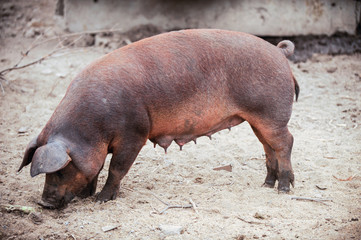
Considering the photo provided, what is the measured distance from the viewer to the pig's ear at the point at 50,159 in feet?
10.6

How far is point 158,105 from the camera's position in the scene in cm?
372

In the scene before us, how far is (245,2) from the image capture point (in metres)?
7.71

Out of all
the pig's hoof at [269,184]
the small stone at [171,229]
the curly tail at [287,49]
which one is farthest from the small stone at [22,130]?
the curly tail at [287,49]

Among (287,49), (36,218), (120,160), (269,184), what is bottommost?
(269,184)

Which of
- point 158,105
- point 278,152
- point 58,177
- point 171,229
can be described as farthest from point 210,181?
point 58,177

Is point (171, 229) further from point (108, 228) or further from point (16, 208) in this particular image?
point (16, 208)

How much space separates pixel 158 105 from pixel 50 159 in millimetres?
1019

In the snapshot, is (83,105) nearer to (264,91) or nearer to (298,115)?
(264,91)

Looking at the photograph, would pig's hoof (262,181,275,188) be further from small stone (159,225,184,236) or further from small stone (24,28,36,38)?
small stone (24,28,36,38)

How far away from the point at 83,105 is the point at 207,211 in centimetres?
137

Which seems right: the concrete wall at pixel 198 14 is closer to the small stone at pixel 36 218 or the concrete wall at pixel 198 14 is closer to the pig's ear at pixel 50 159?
the pig's ear at pixel 50 159

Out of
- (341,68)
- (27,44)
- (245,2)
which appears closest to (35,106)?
(27,44)

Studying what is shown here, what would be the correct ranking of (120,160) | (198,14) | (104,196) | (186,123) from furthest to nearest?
(198,14) → (186,123) → (104,196) → (120,160)

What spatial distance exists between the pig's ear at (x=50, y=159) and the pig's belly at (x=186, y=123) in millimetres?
859
